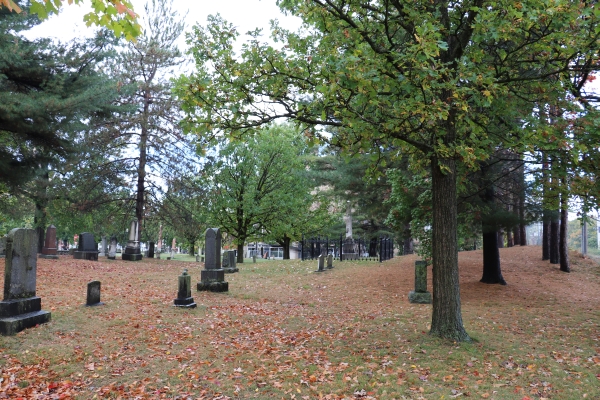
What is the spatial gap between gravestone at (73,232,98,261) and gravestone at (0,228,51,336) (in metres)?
12.2

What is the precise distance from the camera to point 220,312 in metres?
9.49

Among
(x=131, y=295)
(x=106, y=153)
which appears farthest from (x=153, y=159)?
(x=131, y=295)

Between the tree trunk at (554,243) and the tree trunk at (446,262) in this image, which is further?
the tree trunk at (554,243)

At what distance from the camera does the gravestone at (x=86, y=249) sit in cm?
1897

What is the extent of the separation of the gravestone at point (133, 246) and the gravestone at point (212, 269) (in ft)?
30.7

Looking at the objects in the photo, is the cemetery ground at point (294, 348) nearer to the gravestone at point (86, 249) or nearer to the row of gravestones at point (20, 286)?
the row of gravestones at point (20, 286)

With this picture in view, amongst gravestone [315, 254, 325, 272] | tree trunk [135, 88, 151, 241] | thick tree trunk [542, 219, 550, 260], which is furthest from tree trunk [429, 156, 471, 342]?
tree trunk [135, 88, 151, 241]

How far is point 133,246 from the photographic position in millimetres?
20469

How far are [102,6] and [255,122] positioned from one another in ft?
13.3

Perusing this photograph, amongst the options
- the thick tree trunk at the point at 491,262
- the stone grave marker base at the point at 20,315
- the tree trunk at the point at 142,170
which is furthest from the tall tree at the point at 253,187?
the stone grave marker base at the point at 20,315

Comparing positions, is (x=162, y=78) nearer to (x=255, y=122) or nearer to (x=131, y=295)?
(x=131, y=295)

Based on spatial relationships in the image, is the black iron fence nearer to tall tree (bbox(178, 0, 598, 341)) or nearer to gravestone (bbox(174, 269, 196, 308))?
gravestone (bbox(174, 269, 196, 308))

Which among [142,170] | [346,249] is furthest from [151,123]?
[346,249]

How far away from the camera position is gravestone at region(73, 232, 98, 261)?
18969mm
